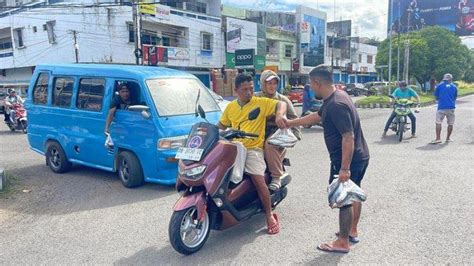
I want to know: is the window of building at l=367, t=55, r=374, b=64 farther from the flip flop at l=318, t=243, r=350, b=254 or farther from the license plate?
the license plate

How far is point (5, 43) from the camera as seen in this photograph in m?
32.0

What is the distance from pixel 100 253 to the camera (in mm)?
3713

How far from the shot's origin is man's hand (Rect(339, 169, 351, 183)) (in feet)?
10.9

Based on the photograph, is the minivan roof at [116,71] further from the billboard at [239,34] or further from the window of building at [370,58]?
the window of building at [370,58]

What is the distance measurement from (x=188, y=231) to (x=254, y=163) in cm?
97

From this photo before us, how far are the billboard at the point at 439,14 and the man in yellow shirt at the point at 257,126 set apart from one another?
42.6 metres

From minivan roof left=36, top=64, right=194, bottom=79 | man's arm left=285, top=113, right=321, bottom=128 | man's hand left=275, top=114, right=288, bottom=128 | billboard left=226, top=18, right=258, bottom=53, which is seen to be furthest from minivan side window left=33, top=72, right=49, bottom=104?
billboard left=226, top=18, right=258, bottom=53

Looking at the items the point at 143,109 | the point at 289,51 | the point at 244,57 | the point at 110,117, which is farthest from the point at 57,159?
the point at 289,51

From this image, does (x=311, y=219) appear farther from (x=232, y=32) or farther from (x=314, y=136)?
(x=232, y=32)

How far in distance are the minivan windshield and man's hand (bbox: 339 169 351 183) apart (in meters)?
3.15

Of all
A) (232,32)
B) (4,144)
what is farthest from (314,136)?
(232,32)

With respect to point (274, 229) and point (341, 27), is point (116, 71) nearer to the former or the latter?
point (274, 229)

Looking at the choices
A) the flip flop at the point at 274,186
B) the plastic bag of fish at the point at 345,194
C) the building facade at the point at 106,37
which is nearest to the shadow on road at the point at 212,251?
the flip flop at the point at 274,186

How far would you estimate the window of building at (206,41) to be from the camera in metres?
29.2
